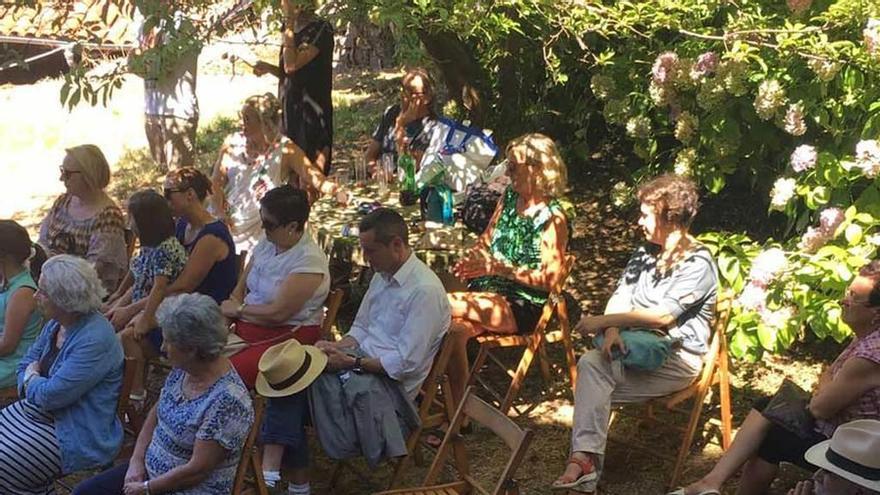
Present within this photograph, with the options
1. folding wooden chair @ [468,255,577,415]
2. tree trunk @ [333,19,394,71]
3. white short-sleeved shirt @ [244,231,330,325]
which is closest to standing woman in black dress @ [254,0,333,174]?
white short-sleeved shirt @ [244,231,330,325]

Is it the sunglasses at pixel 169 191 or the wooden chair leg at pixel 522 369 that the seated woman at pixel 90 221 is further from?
the wooden chair leg at pixel 522 369

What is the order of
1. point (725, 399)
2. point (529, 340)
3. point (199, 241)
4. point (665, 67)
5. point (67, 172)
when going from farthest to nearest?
point (665, 67), point (67, 172), point (529, 340), point (199, 241), point (725, 399)

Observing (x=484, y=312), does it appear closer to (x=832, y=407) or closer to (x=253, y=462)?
(x=253, y=462)

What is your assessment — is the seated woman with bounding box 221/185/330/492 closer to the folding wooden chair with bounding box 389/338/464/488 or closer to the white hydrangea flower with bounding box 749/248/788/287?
the folding wooden chair with bounding box 389/338/464/488

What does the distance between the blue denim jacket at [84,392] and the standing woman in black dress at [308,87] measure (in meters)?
3.18

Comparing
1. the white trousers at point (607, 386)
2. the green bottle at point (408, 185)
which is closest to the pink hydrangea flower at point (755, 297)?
the white trousers at point (607, 386)

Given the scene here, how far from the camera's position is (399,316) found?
4148 millimetres

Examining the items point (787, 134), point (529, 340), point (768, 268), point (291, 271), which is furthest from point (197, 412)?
point (787, 134)

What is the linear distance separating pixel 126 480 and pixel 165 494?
0.22 metres

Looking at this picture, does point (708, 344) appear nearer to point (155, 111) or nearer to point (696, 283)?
point (696, 283)

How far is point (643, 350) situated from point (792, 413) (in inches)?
26.2

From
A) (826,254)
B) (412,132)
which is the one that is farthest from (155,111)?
(826,254)

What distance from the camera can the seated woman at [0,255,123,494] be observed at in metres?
Result: 3.80

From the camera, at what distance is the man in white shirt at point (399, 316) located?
4.04 m
